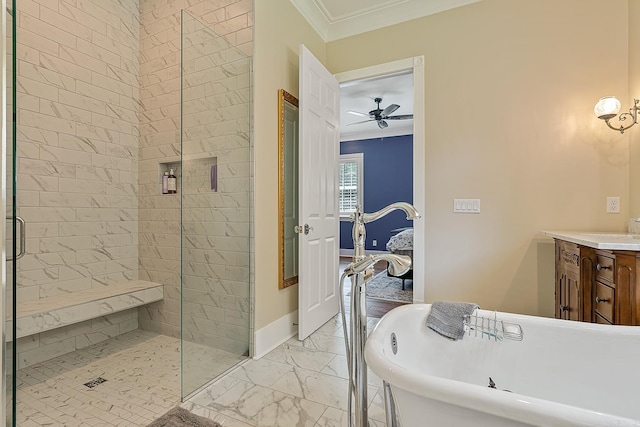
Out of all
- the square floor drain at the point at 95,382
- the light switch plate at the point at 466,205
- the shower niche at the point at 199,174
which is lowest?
the square floor drain at the point at 95,382

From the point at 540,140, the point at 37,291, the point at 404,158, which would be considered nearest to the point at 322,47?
the point at 540,140

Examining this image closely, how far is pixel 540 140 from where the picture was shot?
2611 mm

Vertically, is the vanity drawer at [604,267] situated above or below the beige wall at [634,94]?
below

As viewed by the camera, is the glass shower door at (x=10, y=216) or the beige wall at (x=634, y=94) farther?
the beige wall at (x=634, y=94)

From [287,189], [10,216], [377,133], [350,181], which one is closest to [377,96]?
[377,133]

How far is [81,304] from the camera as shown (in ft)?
7.55

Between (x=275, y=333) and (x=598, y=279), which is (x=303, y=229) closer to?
(x=275, y=333)

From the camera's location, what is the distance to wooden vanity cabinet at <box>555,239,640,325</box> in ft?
5.24


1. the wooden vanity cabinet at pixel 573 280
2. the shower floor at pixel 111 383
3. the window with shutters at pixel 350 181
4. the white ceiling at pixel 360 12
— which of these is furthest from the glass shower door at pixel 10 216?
the window with shutters at pixel 350 181

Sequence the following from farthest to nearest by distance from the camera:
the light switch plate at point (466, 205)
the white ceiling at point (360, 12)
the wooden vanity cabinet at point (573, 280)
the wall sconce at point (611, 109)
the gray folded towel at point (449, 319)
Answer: the white ceiling at point (360, 12)
the light switch plate at point (466, 205)
the wall sconce at point (611, 109)
the wooden vanity cabinet at point (573, 280)
the gray folded towel at point (449, 319)

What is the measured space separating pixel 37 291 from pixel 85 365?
2.16 feet

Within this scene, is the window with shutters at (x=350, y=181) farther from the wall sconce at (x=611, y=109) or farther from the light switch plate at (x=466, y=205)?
the wall sconce at (x=611, y=109)

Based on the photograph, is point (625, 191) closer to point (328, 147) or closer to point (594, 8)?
point (594, 8)

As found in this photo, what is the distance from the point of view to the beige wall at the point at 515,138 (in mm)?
2457
